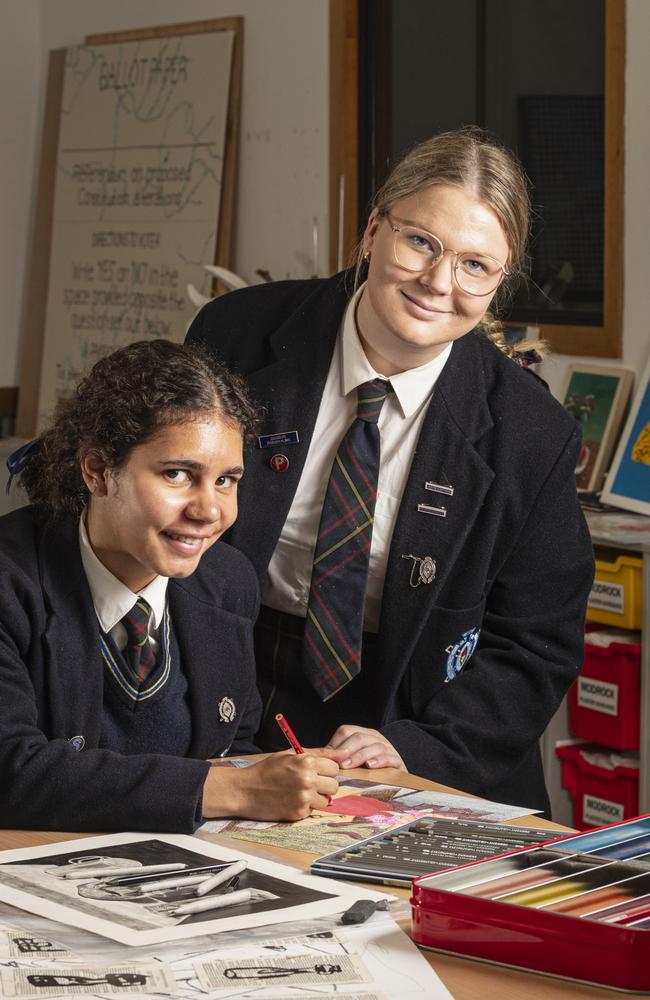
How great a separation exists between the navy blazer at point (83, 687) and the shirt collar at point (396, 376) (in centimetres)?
31

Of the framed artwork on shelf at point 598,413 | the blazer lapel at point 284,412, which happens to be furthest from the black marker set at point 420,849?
the framed artwork on shelf at point 598,413

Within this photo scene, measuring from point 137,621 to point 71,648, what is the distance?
9 cm

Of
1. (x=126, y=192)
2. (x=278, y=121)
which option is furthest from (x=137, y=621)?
(x=126, y=192)

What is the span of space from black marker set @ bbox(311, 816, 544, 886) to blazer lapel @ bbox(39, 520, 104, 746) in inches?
15.6

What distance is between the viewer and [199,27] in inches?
186

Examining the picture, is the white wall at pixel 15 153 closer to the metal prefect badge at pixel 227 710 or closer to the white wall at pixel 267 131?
the white wall at pixel 267 131

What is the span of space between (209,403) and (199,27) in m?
3.43

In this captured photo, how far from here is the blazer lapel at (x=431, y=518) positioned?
6.47ft

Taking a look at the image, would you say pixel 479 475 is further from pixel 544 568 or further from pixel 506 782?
pixel 506 782

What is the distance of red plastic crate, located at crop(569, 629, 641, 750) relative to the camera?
306cm

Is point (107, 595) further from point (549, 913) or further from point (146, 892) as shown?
point (549, 913)

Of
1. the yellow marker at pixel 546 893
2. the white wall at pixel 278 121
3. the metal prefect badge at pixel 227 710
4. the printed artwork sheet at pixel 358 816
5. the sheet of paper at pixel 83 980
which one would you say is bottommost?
the sheet of paper at pixel 83 980

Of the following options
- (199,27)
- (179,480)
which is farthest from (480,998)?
(199,27)

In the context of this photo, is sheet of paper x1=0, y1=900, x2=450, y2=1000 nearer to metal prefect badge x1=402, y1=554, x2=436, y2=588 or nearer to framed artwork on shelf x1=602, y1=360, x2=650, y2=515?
metal prefect badge x1=402, y1=554, x2=436, y2=588
